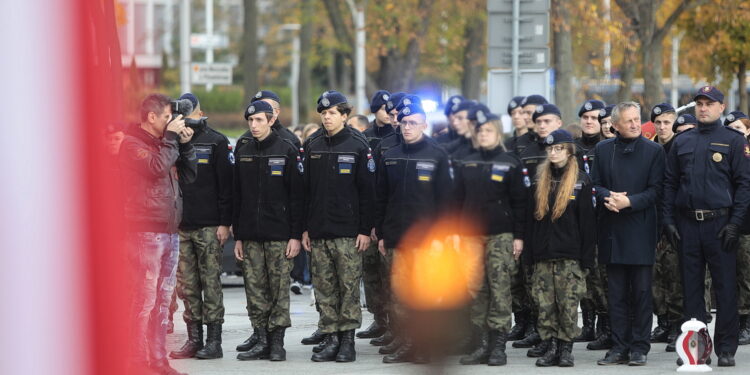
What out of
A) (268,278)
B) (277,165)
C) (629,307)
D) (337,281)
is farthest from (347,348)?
(629,307)

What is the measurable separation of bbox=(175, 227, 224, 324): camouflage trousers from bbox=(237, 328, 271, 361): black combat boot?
318 millimetres

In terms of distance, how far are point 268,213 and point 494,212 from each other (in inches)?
63.6

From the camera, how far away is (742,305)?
33.9 ft

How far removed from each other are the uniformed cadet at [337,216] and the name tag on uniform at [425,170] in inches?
17.6

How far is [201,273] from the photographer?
934 centimetres

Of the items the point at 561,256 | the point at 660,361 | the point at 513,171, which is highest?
the point at 513,171

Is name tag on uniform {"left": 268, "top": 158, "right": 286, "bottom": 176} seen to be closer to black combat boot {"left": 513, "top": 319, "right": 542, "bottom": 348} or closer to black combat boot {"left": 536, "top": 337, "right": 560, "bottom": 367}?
black combat boot {"left": 536, "top": 337, "right": 560, "bottom": 367}

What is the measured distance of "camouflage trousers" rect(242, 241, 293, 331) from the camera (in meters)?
9.29

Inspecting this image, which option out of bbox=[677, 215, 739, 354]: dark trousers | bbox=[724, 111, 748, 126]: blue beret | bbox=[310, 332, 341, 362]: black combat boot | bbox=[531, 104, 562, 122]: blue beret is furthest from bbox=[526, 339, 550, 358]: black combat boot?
bbox=[724, 111, 748, 126]: blue beret

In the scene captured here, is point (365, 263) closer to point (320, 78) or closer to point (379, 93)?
point (379, 93)

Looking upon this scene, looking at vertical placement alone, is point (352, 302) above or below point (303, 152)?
below

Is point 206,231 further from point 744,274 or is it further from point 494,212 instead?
point 744,274

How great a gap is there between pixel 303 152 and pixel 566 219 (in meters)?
1.98

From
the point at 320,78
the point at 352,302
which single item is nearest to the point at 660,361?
the point at 352,302
